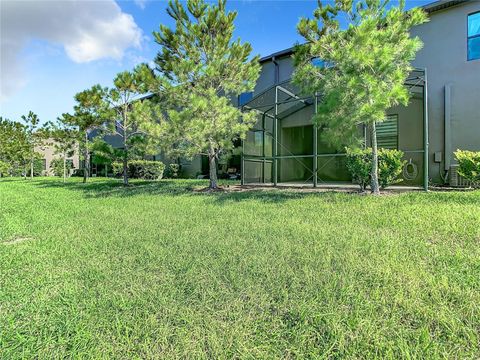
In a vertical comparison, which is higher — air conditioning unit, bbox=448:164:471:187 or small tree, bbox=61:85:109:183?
small tree, bbox=61:85:109:183

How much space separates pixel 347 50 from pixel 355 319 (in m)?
6.39

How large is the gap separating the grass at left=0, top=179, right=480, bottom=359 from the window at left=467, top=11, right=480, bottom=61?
781cm

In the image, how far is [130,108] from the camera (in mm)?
13539

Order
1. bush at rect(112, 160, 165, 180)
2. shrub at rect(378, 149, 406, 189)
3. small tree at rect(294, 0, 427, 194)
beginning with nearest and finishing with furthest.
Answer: small tree at rect(294, 0, 427, 194) → shrub at rect(378, 149, 406, 189) → bush at rect(112, 160, 165, 180)

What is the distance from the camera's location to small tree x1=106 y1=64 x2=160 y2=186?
10812mm

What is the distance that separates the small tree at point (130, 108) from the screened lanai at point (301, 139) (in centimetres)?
412

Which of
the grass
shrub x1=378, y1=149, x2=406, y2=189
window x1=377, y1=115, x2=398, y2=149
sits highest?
window x1=377, y1=115, x2=398, y2=149

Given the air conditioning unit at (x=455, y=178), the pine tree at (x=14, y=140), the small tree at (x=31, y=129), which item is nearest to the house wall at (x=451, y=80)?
the air conditioning unit at (x=455, y=178)

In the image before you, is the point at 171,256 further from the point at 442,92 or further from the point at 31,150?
the point at 31,150

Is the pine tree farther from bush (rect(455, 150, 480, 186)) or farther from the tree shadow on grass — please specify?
bush (rect(455, 150, 480, 186))

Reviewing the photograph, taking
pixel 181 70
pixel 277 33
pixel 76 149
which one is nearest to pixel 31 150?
pixel 76 149

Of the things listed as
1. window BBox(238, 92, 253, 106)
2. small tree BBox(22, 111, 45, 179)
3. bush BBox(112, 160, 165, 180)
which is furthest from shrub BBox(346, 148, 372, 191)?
small tree BBox(22, 111, 45, 179)

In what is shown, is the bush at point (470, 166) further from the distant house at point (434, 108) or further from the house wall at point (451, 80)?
the house wall at point (451, 80)

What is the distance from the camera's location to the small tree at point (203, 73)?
943 cm
